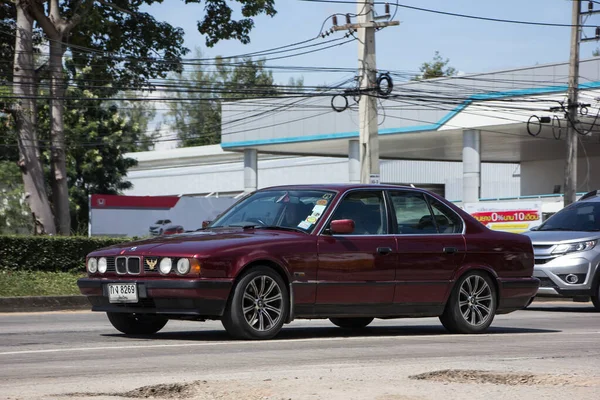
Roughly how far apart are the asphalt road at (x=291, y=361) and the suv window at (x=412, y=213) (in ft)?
3.54

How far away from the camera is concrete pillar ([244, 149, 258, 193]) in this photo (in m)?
52.2

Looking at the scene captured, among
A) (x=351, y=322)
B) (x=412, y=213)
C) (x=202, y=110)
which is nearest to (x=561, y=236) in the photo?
(x=351, y=322)

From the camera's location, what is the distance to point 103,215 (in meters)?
41.7

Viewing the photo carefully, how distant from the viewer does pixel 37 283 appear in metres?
19.3

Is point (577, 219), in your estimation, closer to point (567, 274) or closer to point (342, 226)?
point (567, 274)

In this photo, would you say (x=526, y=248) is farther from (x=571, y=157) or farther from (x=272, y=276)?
(x=571, y=157)

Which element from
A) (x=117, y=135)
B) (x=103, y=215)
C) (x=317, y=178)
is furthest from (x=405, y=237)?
(x=317, y=178)

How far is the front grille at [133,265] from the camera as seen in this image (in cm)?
969

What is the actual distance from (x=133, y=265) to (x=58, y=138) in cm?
1765

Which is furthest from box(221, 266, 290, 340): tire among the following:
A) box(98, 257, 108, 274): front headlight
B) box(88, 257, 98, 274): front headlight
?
box(88, 257, 98, 274): front headlight

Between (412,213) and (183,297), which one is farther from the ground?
(412,213)

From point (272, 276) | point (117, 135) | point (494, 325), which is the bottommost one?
point (494, 325)

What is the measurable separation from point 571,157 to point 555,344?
24440 millimetres

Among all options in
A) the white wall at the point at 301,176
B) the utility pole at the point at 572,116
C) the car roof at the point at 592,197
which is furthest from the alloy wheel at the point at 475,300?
the white wall at the point at 301,176
